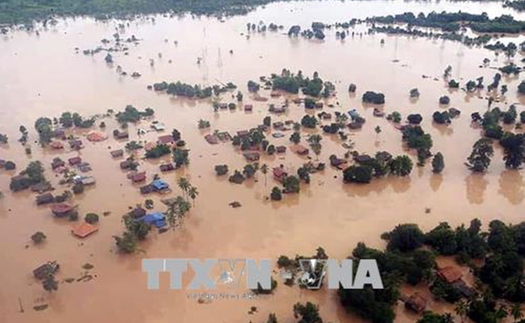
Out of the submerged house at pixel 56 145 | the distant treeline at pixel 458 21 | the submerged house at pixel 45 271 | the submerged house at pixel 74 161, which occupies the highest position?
the distant treeline at pixel 458 21

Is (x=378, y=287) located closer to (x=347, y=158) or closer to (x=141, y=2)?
(x=347, y=158)

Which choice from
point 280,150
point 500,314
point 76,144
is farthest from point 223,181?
point 500,314

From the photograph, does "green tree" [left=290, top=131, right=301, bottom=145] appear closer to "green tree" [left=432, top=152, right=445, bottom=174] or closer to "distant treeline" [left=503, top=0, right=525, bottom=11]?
"green tree" [left=432, top=152, right=445, bottom=174]

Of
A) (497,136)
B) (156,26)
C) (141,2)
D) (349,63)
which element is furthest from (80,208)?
(141,2)

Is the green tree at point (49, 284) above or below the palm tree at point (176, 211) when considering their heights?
below

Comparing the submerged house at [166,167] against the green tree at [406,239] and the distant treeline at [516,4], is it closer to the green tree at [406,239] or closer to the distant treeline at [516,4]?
the green tree at [406,239]

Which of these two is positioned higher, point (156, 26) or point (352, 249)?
point (156, 26)

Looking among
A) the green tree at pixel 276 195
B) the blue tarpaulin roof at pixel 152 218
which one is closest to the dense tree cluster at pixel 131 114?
the blue tarpaulin roof at pixel 152 218

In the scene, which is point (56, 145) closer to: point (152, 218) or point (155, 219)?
point (152, 218)
